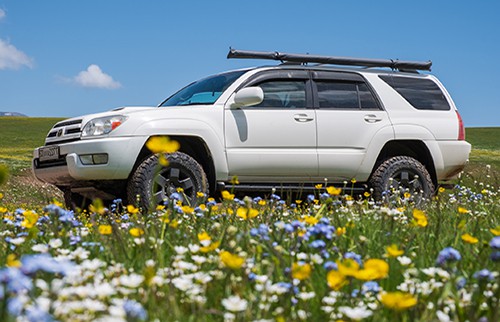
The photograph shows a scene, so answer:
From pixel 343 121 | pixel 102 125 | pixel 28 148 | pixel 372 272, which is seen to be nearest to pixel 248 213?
pixel 372 272

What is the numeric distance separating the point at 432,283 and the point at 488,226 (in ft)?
7.45

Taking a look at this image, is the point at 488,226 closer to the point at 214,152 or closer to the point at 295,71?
the point at 214,152

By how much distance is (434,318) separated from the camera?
2.08 meters

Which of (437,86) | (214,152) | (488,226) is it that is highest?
(437,86)

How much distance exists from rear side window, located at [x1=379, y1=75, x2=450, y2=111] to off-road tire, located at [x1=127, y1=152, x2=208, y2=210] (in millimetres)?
3345

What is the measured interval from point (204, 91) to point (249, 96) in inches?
43.7

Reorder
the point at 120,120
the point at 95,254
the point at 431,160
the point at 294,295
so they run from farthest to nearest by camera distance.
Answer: the point at 431,160
the point at 120,120
the point at 95,254
the point at 294,295

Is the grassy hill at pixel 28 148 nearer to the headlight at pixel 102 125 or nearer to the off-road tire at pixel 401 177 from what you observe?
the headlight at pixel 102 125

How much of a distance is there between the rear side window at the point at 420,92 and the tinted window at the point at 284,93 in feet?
4.75

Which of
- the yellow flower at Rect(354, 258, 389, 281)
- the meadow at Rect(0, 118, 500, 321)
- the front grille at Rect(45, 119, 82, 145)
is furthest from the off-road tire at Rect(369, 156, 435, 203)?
the yellow flower at Rect(354, 258, 389, 281)

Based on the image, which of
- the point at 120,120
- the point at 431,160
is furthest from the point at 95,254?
the point at 431,160

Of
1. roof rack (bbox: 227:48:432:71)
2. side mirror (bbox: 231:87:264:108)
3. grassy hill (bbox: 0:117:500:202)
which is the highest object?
roof rack (bbox: 227:48:432:71)

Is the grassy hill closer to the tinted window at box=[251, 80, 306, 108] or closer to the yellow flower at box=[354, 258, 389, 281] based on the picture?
the tinted window at box=[251, 80, 306, 108]

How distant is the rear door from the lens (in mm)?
8062
